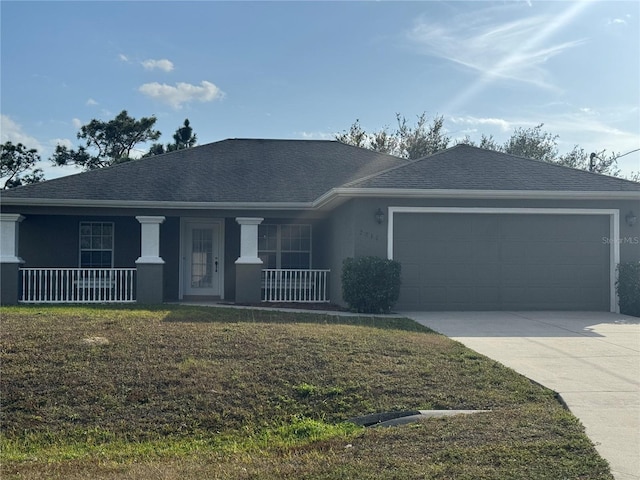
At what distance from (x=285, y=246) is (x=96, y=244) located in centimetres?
515

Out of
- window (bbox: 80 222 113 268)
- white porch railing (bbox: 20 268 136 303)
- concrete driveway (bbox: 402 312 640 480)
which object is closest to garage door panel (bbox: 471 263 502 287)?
concrete driveway (bbox: 402 312 640 480)

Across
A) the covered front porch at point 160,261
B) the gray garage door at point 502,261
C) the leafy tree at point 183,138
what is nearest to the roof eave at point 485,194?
the gray garage door at point 502,261

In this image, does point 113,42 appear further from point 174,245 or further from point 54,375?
point 54,375

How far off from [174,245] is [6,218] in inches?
161

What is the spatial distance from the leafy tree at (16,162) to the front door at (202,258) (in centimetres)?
2513

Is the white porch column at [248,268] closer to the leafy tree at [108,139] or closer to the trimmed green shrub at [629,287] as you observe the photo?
the trimmed green shrub at [629,287]

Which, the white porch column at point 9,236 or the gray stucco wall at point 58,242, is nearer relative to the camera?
the white porch column at point 9,236

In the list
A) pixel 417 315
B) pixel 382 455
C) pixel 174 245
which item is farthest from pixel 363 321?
pixel 174 245

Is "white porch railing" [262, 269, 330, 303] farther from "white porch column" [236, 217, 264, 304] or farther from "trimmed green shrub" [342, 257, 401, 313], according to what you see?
"trimmed green shrub" [342, 257, 401, 313]

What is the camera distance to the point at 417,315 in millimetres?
11828

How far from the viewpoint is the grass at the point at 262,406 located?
4395mm

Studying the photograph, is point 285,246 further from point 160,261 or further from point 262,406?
point 262,406

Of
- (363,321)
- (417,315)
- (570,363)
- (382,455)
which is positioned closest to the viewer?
(382,455)

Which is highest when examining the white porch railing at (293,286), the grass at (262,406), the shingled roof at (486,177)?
the shingled roof at (486,177)
